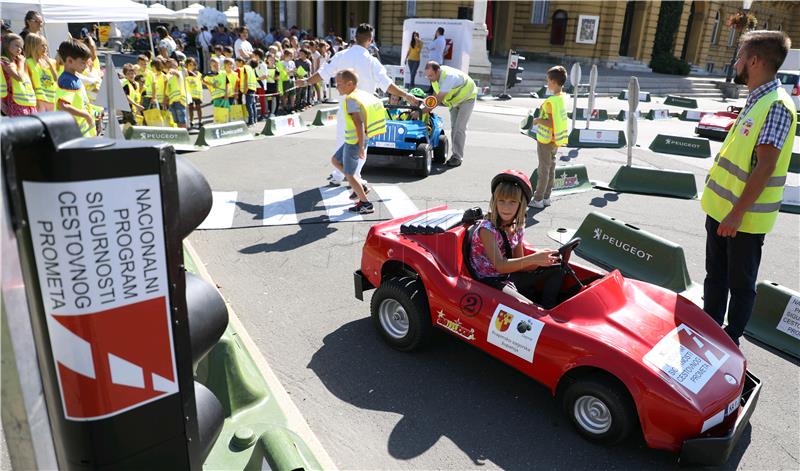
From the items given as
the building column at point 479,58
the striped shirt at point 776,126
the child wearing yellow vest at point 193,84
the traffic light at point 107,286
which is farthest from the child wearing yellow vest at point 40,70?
the building column at point 479,58

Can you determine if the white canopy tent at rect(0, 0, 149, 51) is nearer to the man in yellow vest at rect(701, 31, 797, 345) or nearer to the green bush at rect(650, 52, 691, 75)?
the man in yellow vest at rect(701, 31, 797, 345)

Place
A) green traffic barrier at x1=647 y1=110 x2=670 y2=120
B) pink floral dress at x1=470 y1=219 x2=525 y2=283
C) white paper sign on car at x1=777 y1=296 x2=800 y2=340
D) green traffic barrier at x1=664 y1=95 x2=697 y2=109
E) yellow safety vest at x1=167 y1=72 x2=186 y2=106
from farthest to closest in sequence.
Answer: green traffic barrier at x1=664 y1=95 x2=697 y2=109 < green traffic barrier at x1=647 y1=110 x2=670 y2=120 < yellow safety vest at x1=167 y1=72 x2=186 y2=106 < white paper sign on car at x1=777 y1=296 x2=800 y2=340 < pink floral dress at x1=470 y1=219 x2=525 y2=283

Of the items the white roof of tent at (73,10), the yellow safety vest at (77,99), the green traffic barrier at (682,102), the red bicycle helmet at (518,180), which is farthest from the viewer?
the green traffic barrier at (682,102)

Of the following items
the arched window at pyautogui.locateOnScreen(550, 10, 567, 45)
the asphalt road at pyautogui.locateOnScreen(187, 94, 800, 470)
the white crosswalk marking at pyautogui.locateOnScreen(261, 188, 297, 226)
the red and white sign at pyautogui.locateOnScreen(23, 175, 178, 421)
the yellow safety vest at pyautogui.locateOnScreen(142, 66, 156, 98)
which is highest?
the arched window at pyautogui.locateOnScreen(550, 10, 567, 45)

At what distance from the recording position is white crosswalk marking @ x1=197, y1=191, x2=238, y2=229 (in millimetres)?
7062

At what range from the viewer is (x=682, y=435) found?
3037mm

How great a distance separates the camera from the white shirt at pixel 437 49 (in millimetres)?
20094

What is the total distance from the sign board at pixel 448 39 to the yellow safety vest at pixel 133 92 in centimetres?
1110

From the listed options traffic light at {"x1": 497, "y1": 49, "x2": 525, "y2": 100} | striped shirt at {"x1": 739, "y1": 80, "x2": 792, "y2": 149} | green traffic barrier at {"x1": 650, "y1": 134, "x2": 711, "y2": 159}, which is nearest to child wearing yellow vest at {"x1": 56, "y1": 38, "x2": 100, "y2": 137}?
striped shirt at {"x1": 739, "y1": 80, "x2": 792, "y2": 149}

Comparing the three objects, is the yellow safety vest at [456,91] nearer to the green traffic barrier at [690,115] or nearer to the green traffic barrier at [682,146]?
the green traffic barrier at [682,146]

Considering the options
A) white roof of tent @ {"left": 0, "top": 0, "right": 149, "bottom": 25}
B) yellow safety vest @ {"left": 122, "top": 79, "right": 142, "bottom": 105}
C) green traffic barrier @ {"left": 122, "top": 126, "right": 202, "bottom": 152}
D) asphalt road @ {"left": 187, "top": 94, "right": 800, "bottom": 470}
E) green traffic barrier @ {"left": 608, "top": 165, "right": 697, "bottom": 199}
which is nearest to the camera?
asphalt road @ {"left": 187, "top": 94, "right": 800, "bottom": 470}

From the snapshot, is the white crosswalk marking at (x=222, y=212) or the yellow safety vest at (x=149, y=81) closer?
the white crosswalk marking at (x=222, y=212)

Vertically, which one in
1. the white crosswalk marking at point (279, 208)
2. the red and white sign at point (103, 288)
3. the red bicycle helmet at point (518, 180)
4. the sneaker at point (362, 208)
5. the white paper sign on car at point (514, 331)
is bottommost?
the white crosswalk marking at point (279, 208)

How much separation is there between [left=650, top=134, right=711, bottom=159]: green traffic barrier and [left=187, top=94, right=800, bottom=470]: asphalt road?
5.30 m
